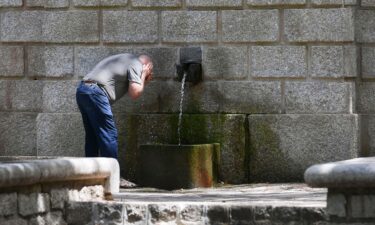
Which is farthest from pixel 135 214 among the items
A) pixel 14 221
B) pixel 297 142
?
pixel 297 142

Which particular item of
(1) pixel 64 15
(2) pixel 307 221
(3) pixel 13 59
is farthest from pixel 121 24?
(2) pixel 307 221

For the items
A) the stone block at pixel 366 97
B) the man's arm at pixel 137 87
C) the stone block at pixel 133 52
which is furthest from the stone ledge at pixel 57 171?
the stone block at pixel 366 97

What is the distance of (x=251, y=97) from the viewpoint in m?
11.3

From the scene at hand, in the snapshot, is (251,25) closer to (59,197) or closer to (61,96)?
(61,96)

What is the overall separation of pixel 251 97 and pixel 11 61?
284 cm

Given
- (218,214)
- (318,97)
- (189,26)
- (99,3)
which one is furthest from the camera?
(99,3)

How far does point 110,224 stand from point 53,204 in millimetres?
479

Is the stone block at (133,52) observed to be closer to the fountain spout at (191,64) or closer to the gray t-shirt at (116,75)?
the fountain spout at (191,64)

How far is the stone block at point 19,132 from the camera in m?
11.9

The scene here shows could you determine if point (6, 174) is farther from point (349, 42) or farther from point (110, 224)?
point (349, 42)

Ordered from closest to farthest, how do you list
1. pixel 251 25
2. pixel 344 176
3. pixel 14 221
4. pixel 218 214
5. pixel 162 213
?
pixel 344 176 < pixel 14 221 < pixel 218 214 < pixel 162 213 < pixel 251 25

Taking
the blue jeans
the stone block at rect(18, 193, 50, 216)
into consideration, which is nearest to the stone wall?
the blue jeans

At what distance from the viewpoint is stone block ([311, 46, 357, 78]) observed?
11.1 metres

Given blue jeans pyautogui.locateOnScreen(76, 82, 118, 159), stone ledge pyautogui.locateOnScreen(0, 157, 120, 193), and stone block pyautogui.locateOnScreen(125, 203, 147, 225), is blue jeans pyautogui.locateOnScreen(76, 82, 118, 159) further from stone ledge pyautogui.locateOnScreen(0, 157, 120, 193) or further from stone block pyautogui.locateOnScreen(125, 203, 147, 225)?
stone block pyautogui.locateOnScreen(125, 203, 147, 225)
